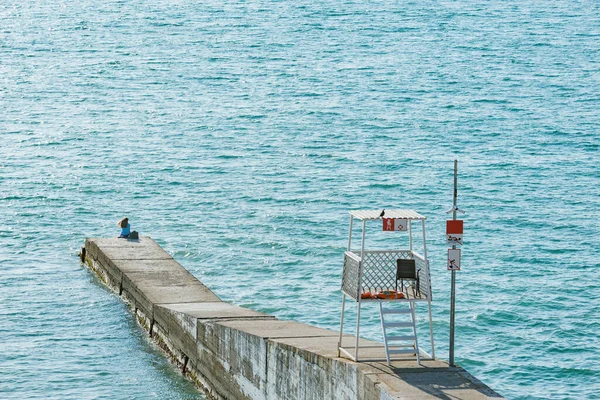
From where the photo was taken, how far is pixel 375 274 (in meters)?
17.6

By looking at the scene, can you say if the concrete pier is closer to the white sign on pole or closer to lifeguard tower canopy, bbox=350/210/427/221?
the white sign on pole

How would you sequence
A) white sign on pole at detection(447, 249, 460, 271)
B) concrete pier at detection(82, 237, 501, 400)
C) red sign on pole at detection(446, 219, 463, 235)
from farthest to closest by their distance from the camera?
white sign on pole at detection(447, 249, 460, 271) → red sign on pole at detection(446, 219, 463, 235) → concrete pier at detection(82, 237, 501, 400)

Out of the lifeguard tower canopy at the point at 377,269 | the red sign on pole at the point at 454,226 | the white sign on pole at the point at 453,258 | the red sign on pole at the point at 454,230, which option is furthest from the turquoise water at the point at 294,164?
the red sign on pole at the point at 454,226

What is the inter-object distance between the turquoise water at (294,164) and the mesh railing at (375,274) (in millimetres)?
5787

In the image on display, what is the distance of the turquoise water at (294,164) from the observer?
2634cm

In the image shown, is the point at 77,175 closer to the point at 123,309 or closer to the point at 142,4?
the point at 123,309

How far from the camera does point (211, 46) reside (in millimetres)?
80125

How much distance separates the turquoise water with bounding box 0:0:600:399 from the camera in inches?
1037

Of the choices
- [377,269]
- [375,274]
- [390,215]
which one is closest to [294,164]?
[375,274]

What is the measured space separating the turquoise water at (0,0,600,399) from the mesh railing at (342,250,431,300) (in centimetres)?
579

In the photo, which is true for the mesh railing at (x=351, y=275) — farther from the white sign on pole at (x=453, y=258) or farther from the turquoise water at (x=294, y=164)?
the turquoise water at (x=294, y=164)

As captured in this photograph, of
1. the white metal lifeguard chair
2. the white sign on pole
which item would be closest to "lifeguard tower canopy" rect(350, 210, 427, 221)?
the white metal lifeguard chair

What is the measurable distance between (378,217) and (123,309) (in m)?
11.6

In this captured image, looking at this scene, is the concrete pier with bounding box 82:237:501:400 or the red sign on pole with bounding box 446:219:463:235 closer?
the concrete pier with bounding box 82:237:501:400
